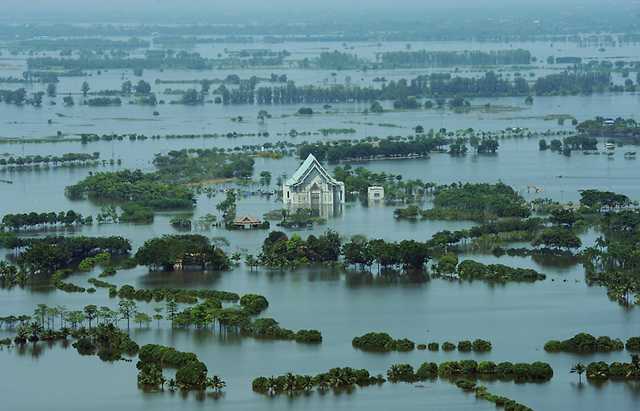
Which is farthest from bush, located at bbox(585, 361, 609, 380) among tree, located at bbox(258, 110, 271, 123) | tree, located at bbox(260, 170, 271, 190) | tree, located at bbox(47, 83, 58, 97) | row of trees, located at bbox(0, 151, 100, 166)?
tree, located at bbox(47, 83, 58, 97)

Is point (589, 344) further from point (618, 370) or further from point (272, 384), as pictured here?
point (272, 384)

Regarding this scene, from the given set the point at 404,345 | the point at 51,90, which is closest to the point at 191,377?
the point at 404,345

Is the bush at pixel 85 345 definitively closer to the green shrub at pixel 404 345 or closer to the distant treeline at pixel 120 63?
the green shrub at pixel 404 345

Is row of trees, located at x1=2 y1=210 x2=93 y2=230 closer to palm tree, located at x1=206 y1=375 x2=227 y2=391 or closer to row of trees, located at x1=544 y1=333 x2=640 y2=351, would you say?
palm tree, located at x1=206 y1=375 x2=227 y2=391

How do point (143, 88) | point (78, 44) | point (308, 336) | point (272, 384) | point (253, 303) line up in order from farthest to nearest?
1. point (78, 44)
2. point (143, 88)
3. point (253, 303)
4. point (308, 336)
5. point (272, 384)

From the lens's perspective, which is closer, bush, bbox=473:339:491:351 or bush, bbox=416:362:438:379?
bush, bbox=416:362:438:379

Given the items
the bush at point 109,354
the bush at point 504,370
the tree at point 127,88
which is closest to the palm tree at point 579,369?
the bush at point 504,370

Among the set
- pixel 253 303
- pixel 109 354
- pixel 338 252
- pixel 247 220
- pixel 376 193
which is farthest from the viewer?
pixel 376 193

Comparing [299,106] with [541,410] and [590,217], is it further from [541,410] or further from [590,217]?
[541,410]

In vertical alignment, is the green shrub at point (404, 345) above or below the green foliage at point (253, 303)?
below
